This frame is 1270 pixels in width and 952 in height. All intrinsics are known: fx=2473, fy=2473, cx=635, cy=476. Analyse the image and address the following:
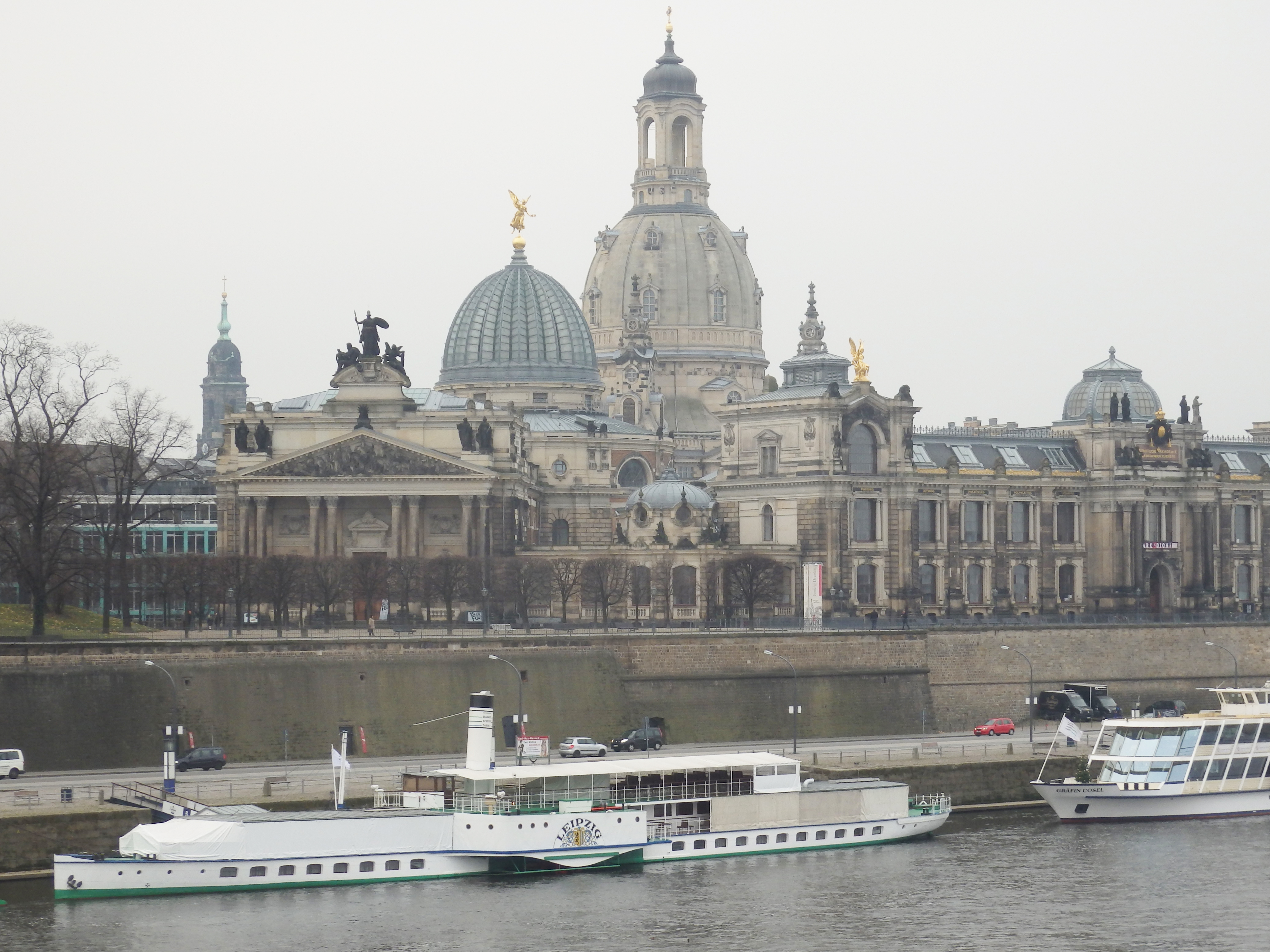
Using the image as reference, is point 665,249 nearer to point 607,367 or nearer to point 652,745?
point 607,367

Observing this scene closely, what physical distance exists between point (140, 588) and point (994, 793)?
46.1 metres

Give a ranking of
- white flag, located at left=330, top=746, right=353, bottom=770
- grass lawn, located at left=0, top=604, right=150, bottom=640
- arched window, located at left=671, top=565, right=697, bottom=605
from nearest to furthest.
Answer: white flag, located at left=330, top=746, right=353, bottom=770 < grass lawn, located at left=0, top=604, right=150, bottom=640 < arched window, located at left=671, top=565, right=697, bottom=605

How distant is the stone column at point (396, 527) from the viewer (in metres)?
124

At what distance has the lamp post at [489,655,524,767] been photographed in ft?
279

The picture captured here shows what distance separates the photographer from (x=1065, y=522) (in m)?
134

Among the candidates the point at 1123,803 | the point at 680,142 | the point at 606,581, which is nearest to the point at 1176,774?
the point at 1123,803

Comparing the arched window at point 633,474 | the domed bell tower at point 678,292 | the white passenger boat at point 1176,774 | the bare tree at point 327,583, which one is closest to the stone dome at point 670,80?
the domed bell tower at point 678,292

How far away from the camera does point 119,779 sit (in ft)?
261

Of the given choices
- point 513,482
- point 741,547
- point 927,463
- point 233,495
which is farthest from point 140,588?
point 927,463

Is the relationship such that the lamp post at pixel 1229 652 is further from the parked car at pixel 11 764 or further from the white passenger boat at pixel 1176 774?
the parked car at pixel 11 764

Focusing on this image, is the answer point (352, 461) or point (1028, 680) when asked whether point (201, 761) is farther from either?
point (352, 461)

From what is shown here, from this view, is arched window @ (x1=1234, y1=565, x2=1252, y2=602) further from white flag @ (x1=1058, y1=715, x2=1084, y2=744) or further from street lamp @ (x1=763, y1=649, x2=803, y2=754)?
white flag @ (x1=1058, y1=715, x2=1084, y2=744)

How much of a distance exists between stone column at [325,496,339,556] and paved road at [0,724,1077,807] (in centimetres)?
3452

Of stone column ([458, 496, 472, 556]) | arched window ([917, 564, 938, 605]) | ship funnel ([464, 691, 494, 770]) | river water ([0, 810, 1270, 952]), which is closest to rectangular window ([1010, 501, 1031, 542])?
arched window ([917, 564, 938, 605])
